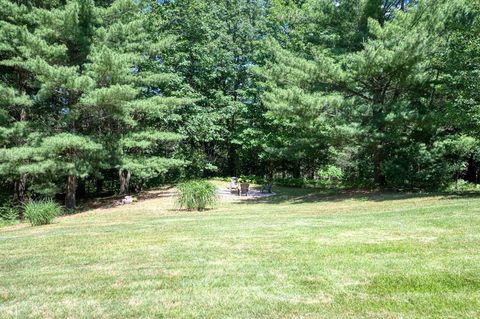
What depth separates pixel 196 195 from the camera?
13.4 meters

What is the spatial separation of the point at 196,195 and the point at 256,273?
888 centimetres

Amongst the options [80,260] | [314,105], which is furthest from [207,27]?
[80,260]

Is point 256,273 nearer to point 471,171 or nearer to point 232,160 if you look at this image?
point 471,171

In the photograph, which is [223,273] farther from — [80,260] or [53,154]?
[53,154]

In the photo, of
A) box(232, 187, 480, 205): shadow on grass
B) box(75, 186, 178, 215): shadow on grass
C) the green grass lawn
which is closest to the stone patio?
box(232, 187, 480, 205): shadow on grass

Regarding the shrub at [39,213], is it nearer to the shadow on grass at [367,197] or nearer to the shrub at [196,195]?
the shrub at [196,195]

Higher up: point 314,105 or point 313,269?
point 314,105

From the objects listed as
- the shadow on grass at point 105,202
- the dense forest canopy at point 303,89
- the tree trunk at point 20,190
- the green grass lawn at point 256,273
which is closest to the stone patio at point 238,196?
the dense forest canopy at point 303,89

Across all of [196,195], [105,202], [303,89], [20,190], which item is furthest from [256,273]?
[20,190]

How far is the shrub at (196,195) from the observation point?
1341 centimetres

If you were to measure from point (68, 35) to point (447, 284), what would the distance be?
1688 centimetres

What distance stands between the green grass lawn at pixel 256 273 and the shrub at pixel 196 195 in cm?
555

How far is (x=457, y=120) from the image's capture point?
13.1m

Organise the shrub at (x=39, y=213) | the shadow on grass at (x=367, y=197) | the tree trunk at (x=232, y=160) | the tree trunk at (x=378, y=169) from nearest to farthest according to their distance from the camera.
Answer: the shrub at (x=39, y=213) < the shadow on grass at (x=367, y=197) < the tree trunk at (x=378, y=169) < the tree trunk at (x=232, y=160)
